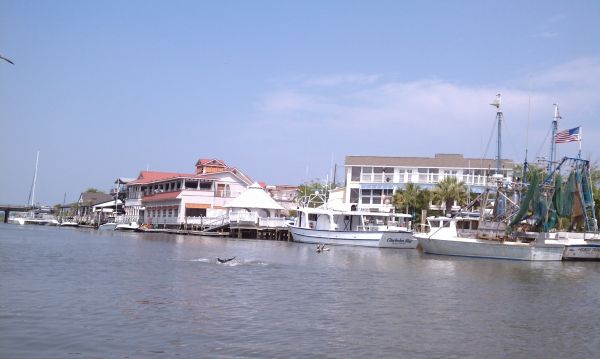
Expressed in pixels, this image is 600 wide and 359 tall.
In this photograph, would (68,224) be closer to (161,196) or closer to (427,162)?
(161,196)

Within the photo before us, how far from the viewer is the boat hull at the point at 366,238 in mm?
54656

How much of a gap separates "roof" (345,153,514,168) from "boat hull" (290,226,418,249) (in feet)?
55.4

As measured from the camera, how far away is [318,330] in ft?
53.6

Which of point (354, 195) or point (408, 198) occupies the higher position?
point (354, 195)

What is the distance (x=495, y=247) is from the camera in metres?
43.9

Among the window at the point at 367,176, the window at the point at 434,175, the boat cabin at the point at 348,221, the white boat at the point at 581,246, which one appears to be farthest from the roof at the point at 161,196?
the white boat at the point at 581,246

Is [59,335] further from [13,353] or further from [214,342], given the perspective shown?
[214,342]

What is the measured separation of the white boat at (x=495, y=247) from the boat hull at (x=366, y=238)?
6.75 meters

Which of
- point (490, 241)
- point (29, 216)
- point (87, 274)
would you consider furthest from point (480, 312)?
point (29, 216)

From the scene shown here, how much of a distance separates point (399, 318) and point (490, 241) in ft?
91.3

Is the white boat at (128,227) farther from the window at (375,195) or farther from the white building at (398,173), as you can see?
the window at (375,195)

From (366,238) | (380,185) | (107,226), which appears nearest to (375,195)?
(380,185)

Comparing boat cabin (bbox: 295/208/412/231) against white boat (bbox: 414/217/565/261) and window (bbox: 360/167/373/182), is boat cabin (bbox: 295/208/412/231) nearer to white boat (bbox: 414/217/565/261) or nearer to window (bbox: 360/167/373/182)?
white boat (bbox: 414/217/565/261)

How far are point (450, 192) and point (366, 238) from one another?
32.4 feet
